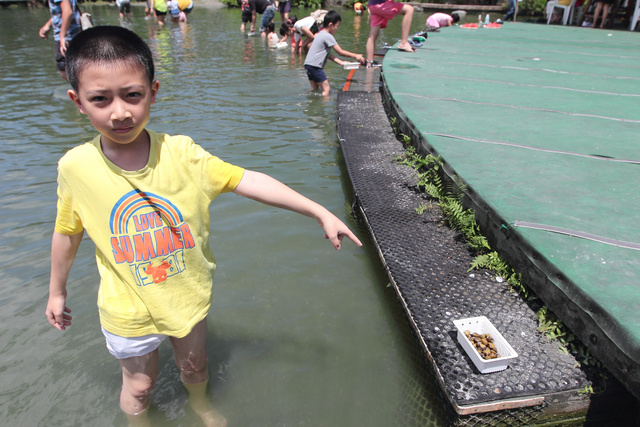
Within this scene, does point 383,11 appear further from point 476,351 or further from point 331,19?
point 476,351

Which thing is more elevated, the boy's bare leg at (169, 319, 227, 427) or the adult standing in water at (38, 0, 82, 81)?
the adult standing in water at (38, 0, 82, 81)

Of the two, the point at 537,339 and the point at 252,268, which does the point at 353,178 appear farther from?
the point at 537,339

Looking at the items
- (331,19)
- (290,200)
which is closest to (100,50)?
(290,200)

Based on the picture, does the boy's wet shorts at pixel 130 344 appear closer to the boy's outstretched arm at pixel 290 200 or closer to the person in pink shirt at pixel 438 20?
the boy's outstretched arm at pixel 290 200

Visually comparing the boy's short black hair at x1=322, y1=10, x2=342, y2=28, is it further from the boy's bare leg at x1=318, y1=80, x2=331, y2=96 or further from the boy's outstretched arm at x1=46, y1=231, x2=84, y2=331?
the boy's outstretched arm at x1=46, y1=231, x2=84, y2=331

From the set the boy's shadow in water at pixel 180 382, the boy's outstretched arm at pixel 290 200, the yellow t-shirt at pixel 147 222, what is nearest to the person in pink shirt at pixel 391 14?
the boy's shadow in water at pixel 180 382

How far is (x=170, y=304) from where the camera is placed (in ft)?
5.78

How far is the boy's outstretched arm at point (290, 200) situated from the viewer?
68.6 inches

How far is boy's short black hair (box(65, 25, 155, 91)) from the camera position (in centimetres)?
146

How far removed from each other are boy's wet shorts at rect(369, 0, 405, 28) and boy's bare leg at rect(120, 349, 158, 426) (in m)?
7.80

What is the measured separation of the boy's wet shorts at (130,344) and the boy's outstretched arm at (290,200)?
2.39 feet

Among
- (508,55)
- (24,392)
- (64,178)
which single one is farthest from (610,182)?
(508,55)

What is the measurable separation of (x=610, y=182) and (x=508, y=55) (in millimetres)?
5917

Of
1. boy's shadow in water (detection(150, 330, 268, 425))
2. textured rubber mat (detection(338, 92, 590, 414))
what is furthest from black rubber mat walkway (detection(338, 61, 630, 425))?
boy's shadow in water (detection(150, 330, 268, 425))
